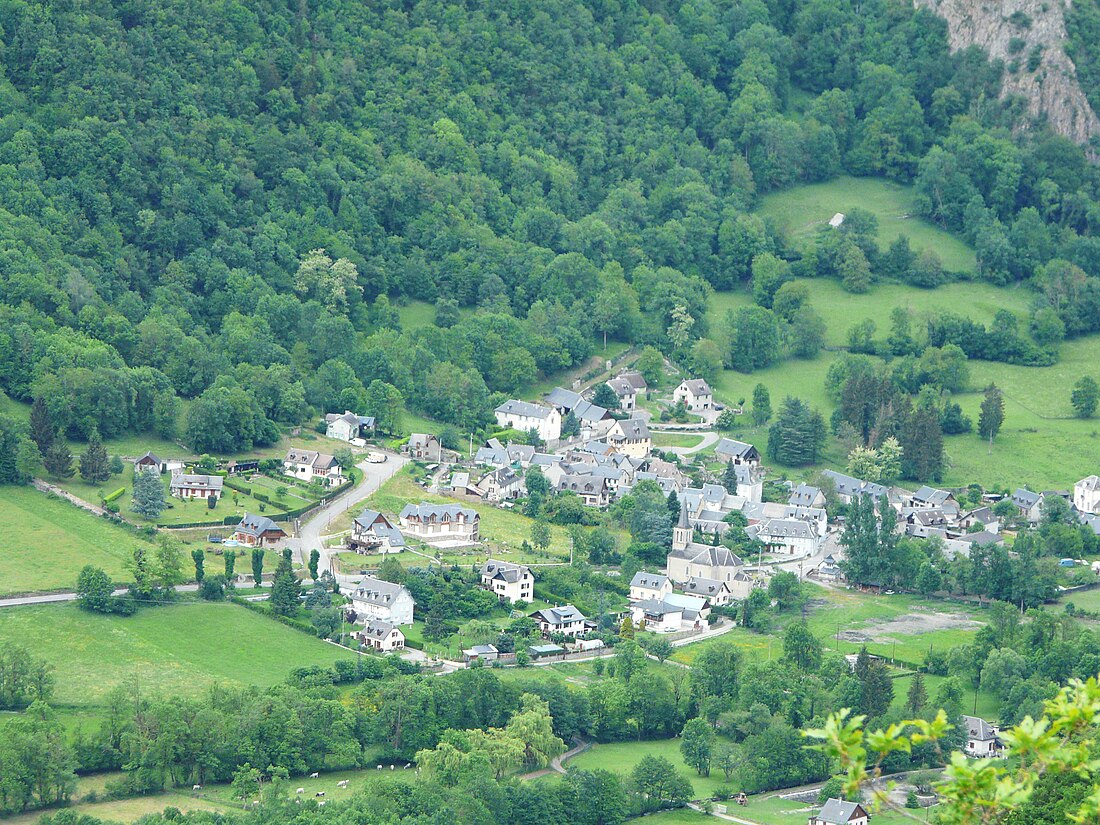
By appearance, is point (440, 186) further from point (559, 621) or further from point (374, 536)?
point (559, 621)

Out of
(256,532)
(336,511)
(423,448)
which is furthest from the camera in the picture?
(423,448)

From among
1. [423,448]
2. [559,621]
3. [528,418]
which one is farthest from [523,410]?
[559,621]

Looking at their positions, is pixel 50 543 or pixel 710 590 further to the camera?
pixel 710 590

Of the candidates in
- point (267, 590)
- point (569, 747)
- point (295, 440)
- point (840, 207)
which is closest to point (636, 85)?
point (840, 207)

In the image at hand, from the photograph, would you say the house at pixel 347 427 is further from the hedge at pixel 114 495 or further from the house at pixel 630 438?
the hedge at pixel 114 495

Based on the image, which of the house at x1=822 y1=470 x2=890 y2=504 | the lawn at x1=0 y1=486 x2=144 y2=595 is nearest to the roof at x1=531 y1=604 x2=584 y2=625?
the lawn at x1=0 y1=486 x2=144 y2=595

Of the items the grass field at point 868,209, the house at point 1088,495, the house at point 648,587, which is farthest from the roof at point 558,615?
the grass field at point 868,209

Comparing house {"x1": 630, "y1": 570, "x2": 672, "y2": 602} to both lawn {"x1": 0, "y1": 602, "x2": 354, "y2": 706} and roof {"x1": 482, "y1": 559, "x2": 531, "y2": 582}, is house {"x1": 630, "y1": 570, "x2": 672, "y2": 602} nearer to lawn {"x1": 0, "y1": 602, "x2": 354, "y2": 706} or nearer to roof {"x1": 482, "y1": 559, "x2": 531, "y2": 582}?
roof {"x1": 482, "y1": 559, "x2": 531, "y2": 582}
